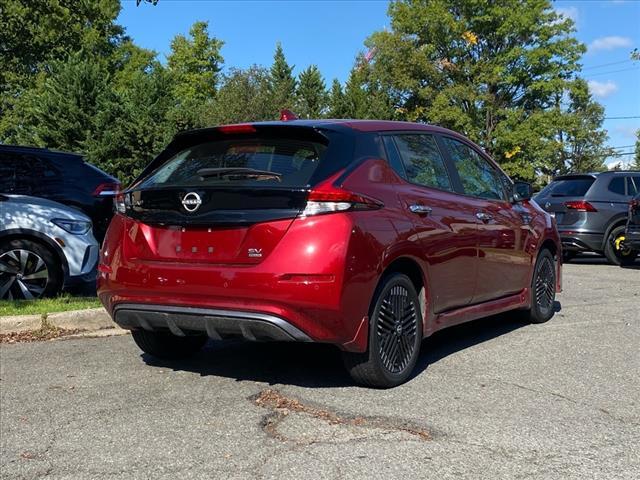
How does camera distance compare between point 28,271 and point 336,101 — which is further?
point 336,101

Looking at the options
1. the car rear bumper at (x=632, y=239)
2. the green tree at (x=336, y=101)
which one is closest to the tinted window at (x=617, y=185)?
the car rear bumper at (x=632, y=239)

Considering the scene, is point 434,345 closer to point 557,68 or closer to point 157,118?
point 157,118

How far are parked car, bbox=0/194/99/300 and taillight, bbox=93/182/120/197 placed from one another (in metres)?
→ 1.08

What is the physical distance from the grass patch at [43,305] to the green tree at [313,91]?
112ft

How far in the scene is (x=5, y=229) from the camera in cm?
711

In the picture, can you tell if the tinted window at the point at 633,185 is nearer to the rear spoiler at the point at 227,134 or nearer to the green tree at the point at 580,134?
the rear spoiler at the point at 227,134

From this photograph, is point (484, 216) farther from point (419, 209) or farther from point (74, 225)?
point (74, 225)

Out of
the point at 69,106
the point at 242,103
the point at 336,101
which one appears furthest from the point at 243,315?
the point at 336,101

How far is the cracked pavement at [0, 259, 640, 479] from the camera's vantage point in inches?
129

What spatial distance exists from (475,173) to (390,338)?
2027 mm

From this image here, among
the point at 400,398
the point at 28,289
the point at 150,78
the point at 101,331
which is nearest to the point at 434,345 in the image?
the point at 400,398

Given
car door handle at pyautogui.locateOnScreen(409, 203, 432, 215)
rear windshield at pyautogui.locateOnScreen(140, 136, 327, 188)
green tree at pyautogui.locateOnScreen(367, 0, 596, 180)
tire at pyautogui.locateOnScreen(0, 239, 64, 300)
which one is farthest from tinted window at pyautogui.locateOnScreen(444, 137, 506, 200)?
green tree at pyautogui.locateOnScreen(367, 0, 596, 180)

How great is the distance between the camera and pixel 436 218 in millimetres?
4805

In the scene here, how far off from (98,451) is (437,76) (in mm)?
43452
